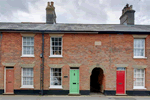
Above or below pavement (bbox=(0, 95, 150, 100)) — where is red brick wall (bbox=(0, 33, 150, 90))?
above

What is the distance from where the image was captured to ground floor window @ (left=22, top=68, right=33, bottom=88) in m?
9.23

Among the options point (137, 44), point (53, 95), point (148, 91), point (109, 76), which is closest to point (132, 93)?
point (148, 91)

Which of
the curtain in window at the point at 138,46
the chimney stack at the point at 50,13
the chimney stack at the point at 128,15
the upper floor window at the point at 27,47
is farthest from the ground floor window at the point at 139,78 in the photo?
the chimney stack at the point at 50,13

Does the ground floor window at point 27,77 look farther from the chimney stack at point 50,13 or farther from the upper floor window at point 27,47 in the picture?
the chimney stack at point 50,13

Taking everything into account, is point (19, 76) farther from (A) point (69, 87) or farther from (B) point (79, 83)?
(B) point (79, 83)

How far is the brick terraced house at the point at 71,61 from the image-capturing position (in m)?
9.14

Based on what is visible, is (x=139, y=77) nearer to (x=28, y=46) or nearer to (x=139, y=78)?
(x=139, y=78)

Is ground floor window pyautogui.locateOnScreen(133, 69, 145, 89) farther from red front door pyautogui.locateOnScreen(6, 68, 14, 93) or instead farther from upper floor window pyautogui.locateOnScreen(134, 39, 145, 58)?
red front door pyautogui.locateOnScreen(6, 68, 14, 93)

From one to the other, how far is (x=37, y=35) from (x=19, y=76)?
13.9ft

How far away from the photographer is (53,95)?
9.06 meters

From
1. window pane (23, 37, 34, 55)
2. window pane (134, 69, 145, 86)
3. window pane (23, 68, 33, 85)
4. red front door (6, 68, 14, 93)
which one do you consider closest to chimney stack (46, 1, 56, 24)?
window pane (23, 37, 34, 55)

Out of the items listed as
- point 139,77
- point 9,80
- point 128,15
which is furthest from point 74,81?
point 128,15

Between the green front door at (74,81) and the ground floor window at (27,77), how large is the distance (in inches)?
151

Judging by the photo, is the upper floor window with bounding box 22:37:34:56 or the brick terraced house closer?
the brick terraced house
